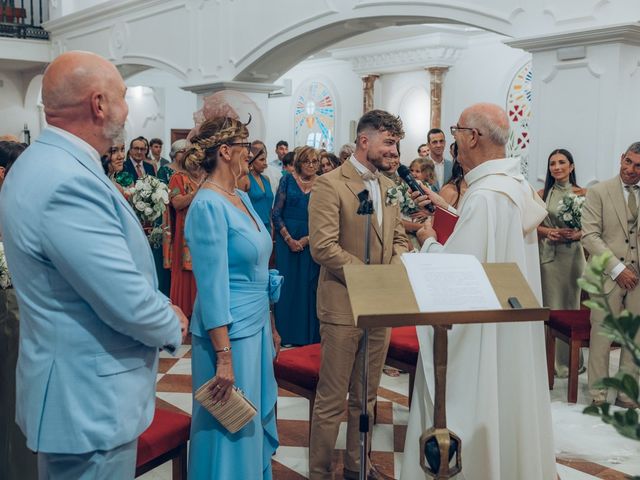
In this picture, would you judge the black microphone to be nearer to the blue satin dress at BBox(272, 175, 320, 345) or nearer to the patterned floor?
the patterned floor

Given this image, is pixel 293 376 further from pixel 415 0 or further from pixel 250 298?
pixel 415 0

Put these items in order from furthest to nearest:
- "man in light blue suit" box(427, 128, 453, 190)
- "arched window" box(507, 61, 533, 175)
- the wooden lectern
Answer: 1. "arched window" box(507, 61, 533, 175)
2. "man in light blue suit" box(427, 128, 453, 190)
3. the wooden lectern

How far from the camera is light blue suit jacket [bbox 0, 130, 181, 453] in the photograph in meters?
1.79

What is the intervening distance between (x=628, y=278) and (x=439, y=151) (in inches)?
130

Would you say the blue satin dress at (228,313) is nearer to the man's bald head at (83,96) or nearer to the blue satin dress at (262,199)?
the man's bald head at (83,96)

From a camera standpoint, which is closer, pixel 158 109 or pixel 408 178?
pixel 408 178

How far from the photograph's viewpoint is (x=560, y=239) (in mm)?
5344

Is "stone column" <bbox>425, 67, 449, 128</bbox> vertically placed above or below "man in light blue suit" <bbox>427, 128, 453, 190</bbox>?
above

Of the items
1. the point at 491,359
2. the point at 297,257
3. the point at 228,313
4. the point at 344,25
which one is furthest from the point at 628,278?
the point at 344,25

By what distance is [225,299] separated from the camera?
266 centimetres

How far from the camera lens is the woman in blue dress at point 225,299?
265 cm

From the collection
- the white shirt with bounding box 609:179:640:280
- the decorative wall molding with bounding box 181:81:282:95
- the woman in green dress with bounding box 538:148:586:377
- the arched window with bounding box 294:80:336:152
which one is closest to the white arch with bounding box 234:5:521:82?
the decorative wall molding with bounding box 181:81:282:95

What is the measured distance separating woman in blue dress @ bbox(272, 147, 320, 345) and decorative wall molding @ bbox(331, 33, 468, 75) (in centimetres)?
767

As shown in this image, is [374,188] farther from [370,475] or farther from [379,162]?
[370,475]
